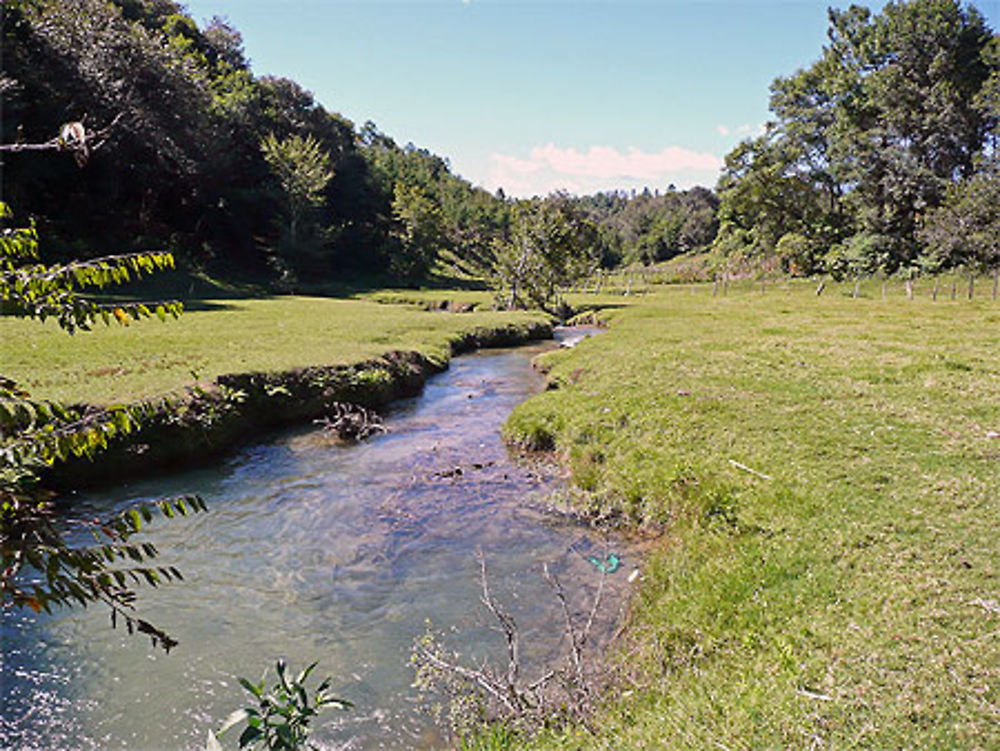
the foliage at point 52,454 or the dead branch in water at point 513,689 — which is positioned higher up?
the foliage at point 52,454

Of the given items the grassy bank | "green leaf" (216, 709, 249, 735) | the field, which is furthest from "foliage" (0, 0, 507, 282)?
"green leaf" (216, 709, 249, 735)

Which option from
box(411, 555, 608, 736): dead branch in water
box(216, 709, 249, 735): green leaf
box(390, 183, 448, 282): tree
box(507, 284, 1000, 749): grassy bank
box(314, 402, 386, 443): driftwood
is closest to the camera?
box(216, 709, 249, 735): green leaf

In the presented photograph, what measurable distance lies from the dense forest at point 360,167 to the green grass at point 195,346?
15632 millimetres

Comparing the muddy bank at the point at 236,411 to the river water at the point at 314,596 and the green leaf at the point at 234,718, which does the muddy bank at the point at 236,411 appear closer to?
the river water at the point at 314,596

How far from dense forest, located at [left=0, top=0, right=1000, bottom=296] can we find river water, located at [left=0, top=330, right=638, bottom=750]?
3245cm

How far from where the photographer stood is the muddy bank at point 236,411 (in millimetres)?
14414

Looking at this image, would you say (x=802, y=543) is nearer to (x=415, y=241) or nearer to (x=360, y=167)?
(x=415, y=241)

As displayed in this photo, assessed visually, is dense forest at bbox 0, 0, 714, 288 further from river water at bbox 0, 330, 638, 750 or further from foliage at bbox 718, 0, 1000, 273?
foliage at bbox 718, 0, 1000, 273

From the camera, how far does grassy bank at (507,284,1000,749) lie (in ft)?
19.2

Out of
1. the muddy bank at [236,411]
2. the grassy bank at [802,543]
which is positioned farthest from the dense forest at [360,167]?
the grassy bank at [802,543]

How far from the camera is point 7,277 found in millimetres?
3055

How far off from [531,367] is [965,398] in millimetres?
18713

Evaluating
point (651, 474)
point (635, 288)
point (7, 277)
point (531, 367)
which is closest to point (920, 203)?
point (635, 288)

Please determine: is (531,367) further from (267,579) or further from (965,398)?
(267,579)
